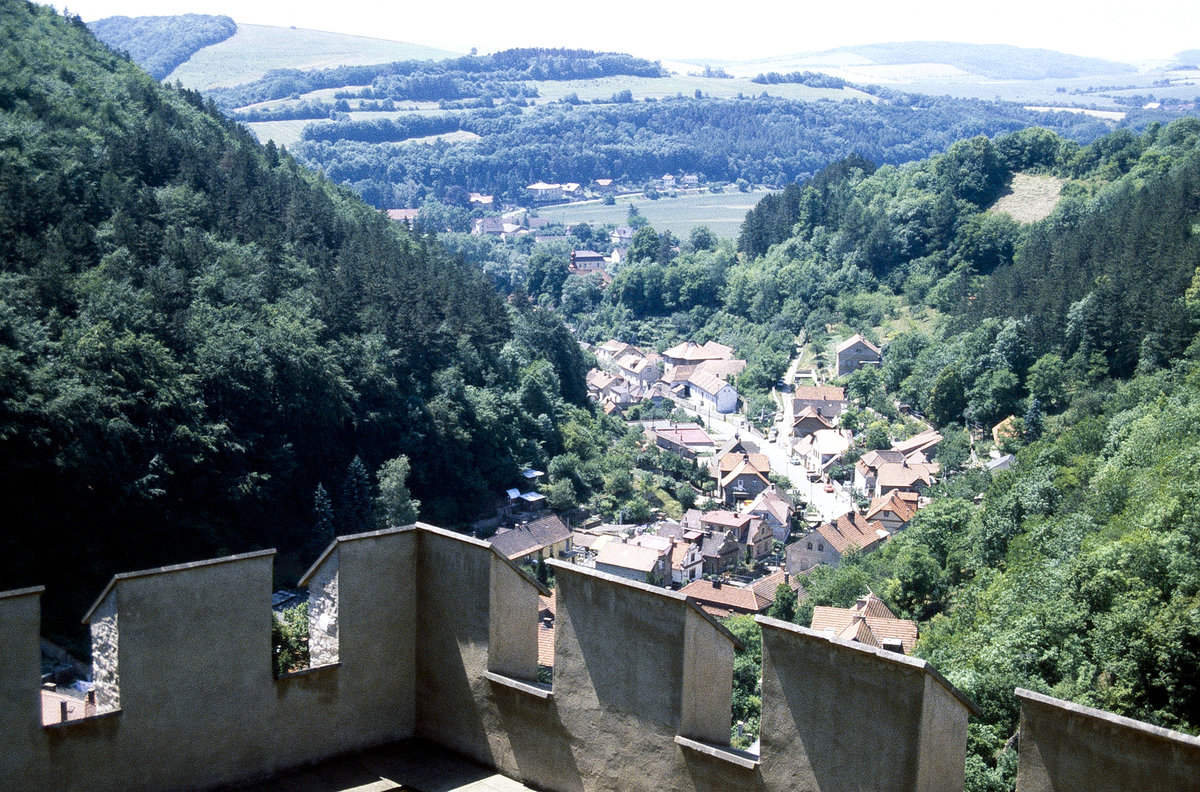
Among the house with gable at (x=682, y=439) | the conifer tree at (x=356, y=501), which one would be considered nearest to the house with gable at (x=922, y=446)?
the house with gable at (x=682, y=439)

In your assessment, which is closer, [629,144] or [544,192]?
[544,192]

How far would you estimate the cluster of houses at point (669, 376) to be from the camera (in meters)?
64.2

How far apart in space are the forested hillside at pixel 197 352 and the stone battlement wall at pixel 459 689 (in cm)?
1583

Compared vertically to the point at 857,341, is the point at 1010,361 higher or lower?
higher

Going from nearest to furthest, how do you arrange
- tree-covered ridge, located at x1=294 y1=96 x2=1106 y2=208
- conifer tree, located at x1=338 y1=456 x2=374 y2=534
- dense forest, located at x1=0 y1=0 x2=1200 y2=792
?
dense forest, located at x1=0 y1=0 x2=1200 y2=792 < conifer tree, located at x1=338 y1=456 x2=374 y2=534 < tree-covered ridge, located at x1=294 y1=96 x2=1106 y2=208

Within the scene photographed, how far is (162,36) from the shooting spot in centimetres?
18225

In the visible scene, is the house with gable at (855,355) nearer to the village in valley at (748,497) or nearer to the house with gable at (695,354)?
the village in valley at (748,497)

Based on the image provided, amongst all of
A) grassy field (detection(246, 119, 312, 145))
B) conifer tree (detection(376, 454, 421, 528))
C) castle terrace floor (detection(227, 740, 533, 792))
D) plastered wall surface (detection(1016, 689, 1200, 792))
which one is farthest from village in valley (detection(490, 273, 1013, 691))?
grassy field (detection(246, 119, 312, 145))

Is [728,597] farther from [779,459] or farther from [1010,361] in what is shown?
[1010,361]

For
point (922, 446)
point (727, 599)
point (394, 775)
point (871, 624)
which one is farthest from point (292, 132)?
point (394, 775)

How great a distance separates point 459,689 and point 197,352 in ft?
87.0

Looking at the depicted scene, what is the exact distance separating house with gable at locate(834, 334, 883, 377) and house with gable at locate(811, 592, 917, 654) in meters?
36.5

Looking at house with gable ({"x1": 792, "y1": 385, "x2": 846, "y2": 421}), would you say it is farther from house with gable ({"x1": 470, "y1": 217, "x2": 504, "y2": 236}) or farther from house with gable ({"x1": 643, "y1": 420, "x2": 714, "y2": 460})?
house with gable ({"x1": 470, "y1": 217, "x2": 504, "y2": 236})

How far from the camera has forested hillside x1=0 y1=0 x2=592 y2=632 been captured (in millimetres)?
24188
